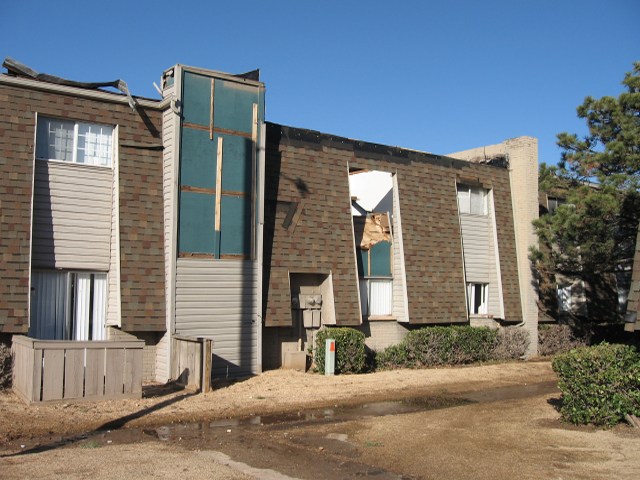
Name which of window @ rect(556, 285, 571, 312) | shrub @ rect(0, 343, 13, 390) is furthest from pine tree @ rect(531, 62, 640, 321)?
shrub @ rect(0, 343, 13, 390)

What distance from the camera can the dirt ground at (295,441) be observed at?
8609mm

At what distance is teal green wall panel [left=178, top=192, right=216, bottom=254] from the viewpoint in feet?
53.8

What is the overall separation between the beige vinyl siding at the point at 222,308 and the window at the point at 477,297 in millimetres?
9021

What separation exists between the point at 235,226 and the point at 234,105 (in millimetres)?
3108

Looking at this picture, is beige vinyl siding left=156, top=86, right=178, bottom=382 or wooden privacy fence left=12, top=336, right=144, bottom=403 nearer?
wooden privacy fence left=12, top=336, right=144, bottom=403

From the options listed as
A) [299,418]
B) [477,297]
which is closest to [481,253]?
[477,297]

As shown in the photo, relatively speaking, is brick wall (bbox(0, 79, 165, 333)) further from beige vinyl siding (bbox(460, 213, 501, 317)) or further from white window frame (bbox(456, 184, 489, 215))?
beige vinyl siding (bbox(460, 213, 501, 317))

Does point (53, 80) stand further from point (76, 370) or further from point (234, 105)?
point (76, 370)

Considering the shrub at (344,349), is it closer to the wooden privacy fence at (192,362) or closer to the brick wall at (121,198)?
the wooden privacy fence at (192,362)

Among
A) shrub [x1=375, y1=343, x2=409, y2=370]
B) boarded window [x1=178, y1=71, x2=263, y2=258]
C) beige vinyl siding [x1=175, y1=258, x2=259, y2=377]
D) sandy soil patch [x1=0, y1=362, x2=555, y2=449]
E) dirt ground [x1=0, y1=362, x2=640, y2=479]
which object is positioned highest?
boarded window [x1=178, y1=71, x2=263, y2=258]

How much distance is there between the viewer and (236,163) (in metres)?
17.3

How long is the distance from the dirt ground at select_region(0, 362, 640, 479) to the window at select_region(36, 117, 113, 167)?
5.56m

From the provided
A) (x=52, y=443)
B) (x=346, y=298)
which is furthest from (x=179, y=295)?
(x=52, y=443)

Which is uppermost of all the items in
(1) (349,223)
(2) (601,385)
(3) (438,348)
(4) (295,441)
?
(1) (349,223)
